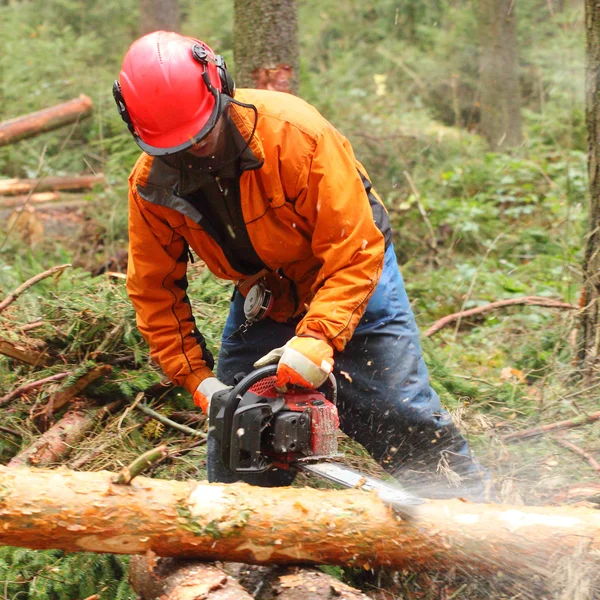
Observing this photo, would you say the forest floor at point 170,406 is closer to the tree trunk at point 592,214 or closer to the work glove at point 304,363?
the tree trunk at point 592,214

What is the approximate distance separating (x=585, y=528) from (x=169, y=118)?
2154mm

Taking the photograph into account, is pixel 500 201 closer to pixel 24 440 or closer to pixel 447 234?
pixel 447 234

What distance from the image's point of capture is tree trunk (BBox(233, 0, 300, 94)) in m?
5.58

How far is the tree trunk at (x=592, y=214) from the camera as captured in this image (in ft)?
13.5

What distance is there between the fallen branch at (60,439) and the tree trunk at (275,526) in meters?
1.11

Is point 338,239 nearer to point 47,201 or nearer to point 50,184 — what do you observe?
point 47,201

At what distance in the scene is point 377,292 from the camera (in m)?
3.28

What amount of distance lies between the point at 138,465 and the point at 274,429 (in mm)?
Result: 540

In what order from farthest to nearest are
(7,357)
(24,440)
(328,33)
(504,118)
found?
(328,33)
(504,118)
(7,357)
(24,440)

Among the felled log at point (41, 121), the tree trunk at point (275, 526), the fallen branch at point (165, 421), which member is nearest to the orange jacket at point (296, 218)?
the tree trunk at point (275, 526)

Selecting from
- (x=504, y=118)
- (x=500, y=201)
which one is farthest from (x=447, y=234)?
(x=504, y=118)

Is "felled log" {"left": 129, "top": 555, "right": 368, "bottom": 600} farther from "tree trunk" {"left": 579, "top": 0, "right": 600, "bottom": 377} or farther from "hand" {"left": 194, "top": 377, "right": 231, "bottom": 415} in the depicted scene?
"tree trunk" {"left": 579, "top": 0, "right": 600, "bottom": 377}

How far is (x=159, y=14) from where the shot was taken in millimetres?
11875

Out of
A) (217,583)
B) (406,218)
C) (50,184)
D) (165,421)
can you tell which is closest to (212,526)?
(217,583)
